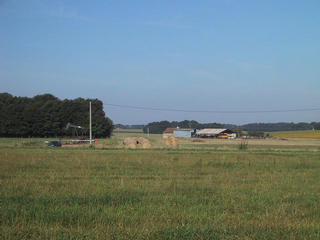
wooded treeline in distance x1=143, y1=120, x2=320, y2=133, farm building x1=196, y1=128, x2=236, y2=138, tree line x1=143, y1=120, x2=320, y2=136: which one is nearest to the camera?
farm building x1=196, y1=128, x2=236, y2=138

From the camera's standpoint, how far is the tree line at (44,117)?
94188mm

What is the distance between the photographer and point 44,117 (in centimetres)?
9675

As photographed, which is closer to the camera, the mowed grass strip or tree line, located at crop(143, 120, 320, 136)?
the mowed grass strip

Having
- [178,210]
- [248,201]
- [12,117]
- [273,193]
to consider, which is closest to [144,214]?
[178,210]

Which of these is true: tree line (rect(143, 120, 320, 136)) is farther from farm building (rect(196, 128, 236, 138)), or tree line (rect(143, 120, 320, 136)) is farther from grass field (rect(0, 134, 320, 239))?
grass field (rect(0, 134, 320, 239))

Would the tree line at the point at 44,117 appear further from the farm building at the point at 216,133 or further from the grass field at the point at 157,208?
the grass field at the point at 157,208

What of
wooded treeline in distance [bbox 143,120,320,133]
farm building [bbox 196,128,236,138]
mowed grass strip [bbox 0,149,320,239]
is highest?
wooded treeline in distance [bbox 143,120,320,133]

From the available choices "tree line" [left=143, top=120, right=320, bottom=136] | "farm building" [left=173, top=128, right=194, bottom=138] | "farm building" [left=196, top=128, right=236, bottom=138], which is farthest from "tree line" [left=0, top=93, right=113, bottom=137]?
"tree line" [left=143, top=120, right=320, bottom=136]

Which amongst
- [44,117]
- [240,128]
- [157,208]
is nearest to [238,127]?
A: [240,128]

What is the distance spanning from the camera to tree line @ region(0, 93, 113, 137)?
94.2 meters

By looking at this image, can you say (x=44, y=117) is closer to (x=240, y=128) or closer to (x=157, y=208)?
(x=157, y=208)

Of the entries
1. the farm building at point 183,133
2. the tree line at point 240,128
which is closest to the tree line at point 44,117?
the farm building at point 183,133

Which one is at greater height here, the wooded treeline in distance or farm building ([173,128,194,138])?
the wooded treeline in distance

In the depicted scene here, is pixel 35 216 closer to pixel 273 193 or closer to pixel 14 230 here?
pixel 14 230
